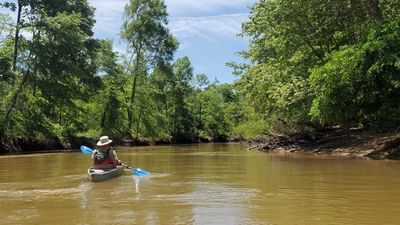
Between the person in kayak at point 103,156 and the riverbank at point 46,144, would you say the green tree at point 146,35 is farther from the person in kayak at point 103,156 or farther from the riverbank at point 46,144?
the person in kayak at point 103,156

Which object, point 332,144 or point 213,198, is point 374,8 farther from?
point 213,198

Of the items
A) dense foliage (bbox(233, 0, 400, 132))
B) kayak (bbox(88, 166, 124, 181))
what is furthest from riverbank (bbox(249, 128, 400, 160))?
kayak (bbox(88, 166, 124, 181))

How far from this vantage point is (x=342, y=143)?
2369 centimetres

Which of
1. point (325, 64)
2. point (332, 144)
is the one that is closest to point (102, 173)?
Result: point (325, 64)

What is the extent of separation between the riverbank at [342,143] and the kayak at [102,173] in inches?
429

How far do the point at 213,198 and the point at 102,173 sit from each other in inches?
192

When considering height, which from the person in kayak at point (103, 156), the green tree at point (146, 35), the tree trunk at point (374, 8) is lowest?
the person in kayak at point (103, 156)

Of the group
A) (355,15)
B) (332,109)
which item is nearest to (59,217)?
(332,109)

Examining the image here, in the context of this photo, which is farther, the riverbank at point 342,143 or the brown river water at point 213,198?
the riverbank at point 342,143

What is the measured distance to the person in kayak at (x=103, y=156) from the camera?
14.3m

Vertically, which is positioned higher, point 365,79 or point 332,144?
point 365,79

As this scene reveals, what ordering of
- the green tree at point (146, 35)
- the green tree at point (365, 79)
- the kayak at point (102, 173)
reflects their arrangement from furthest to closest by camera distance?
the green tree at point (146, 35) → the green tree at point (365, 79) → the kayak at point (102, 173)

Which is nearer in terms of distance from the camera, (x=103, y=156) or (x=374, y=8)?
(x=103, y=156)

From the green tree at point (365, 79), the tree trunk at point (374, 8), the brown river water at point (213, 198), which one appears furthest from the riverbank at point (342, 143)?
the tree trunk at point (374, 8)
